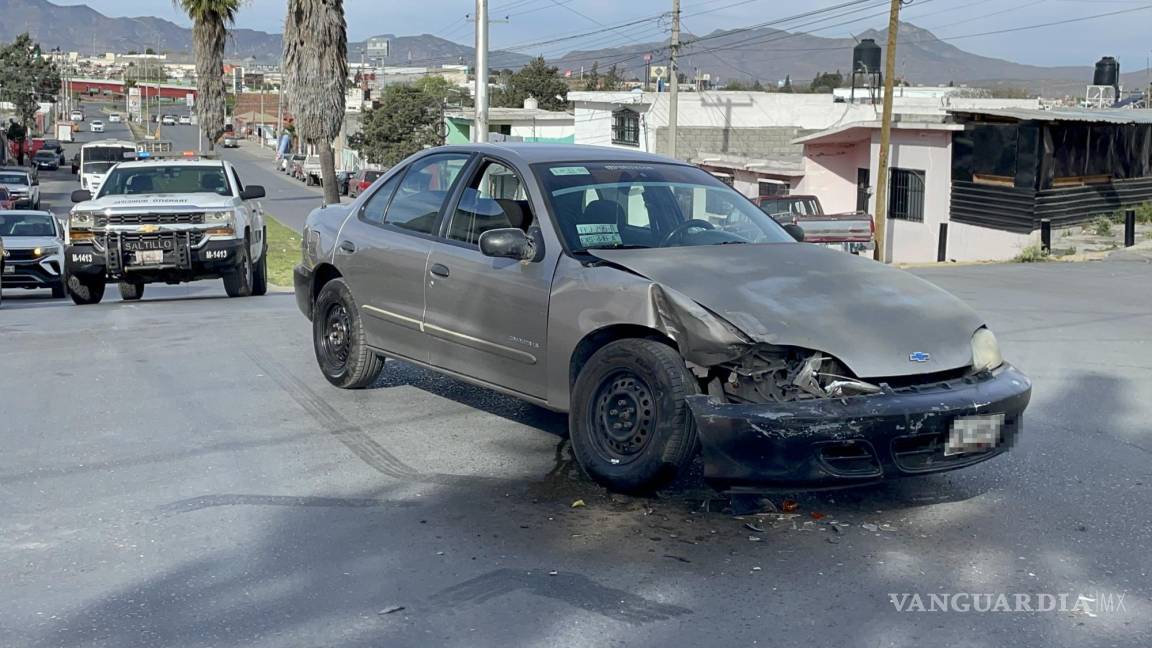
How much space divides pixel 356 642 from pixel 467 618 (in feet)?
1.36

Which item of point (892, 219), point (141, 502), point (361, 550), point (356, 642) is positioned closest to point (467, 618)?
point (356, 642)

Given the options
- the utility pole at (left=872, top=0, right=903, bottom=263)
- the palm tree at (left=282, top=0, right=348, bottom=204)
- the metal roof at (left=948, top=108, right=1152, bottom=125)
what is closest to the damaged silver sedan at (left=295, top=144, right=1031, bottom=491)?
the metal roof at (left=948, top=108, right=1152, bottom=125)

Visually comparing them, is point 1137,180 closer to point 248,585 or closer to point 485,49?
point 485,49

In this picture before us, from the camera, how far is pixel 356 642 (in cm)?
427

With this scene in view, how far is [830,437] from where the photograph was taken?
A: 5.19 m

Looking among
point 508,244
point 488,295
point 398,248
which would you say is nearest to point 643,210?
point 508,244

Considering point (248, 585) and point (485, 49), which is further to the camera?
point (485, 49)

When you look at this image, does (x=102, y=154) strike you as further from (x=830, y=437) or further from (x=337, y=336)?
(x=830, y=437)

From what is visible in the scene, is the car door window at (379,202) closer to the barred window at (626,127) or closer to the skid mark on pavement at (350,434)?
the skid mark on pavement at (350,434)

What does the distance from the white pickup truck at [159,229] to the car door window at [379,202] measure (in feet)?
22.5

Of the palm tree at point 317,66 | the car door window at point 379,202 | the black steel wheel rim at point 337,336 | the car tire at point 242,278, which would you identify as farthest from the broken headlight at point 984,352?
the palm tree at point 317,66

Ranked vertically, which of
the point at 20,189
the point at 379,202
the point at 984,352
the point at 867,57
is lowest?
the point at 20,189

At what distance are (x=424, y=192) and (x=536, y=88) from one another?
10096 cm

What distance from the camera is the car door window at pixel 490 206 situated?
6891 mm
